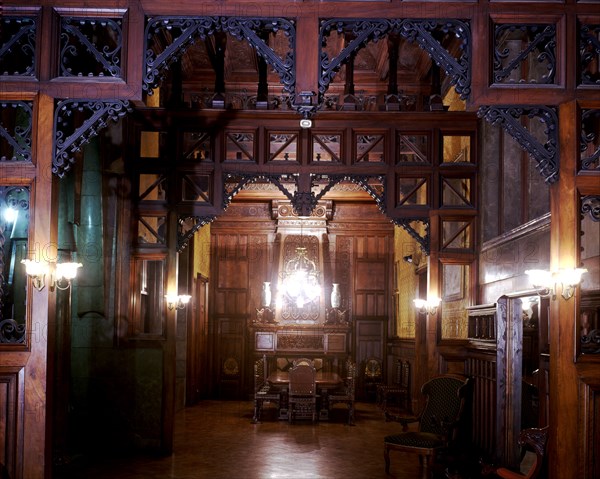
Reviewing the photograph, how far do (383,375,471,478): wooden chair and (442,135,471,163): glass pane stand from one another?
4.12m

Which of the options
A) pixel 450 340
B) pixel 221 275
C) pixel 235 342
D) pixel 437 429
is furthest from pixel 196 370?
pixel 437 429

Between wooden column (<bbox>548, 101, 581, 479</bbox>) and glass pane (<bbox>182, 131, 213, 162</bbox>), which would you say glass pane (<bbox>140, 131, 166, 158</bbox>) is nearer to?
glass pane (<bbox>182, 131, 213, 162</bbox>)

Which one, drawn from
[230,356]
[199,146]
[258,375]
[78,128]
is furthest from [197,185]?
[230,356]

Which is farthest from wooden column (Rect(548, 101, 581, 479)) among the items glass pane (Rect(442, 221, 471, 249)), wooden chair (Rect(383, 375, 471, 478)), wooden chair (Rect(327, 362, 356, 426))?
wooden chair (Rect(327, 362, 356, 426))

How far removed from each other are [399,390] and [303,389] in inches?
100

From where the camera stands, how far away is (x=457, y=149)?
521 inches

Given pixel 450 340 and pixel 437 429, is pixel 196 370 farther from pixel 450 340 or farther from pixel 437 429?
pixel 437 429

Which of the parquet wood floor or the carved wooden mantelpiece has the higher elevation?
the carved wooden mantelpiece

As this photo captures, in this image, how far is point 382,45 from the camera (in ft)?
47.2

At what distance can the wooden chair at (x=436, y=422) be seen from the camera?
9.05 m

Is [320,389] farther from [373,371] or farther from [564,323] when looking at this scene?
[564,323]

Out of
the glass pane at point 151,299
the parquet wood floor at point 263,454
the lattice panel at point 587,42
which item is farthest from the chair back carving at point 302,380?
the lattice panel at point 587,42

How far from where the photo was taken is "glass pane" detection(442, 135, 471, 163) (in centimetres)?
1229

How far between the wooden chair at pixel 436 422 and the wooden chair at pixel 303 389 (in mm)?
4272
